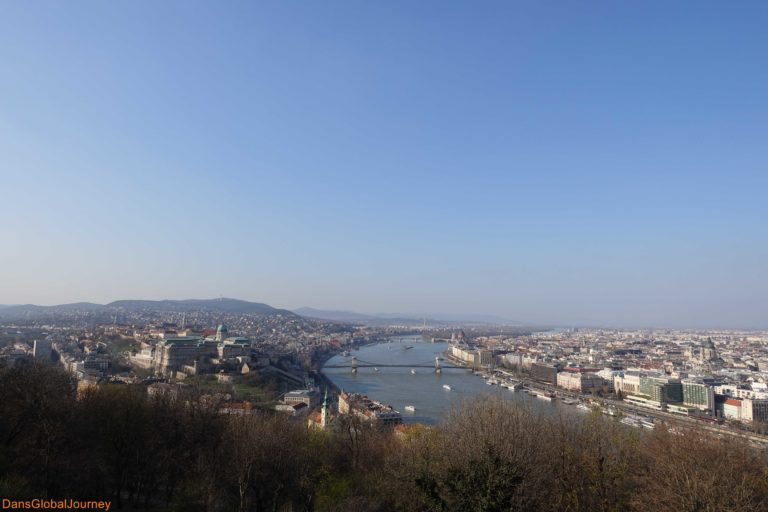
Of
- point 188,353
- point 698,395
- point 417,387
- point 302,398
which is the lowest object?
point 417,387

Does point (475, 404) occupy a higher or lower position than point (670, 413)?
higher

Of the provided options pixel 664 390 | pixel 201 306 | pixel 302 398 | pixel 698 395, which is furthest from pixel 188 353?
pixel 201 306

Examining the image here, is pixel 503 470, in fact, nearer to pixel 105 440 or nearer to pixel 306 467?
pixel 306 467

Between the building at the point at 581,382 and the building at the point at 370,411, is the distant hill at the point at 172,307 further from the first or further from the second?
the building at the point at 370,411

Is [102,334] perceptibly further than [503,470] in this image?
Yes

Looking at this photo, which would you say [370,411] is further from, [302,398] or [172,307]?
[172,307]

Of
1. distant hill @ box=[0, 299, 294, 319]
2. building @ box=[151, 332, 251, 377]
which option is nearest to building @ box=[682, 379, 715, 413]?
building @ box=[151, 332, 251, 377]

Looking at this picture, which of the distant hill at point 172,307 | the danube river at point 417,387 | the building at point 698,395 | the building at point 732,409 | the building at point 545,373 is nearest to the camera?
the danube river at point 417,387

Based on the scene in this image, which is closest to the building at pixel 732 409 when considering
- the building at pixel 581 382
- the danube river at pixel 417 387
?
the building at pixel 581 382

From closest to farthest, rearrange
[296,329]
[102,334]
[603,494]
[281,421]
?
[603,494] → [281,421] → [102,334] → [296,329]

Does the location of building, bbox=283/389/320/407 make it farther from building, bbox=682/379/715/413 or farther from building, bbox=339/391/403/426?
building, bbox=682/379/715/413

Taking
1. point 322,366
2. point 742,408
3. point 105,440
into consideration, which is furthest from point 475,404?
point 322,366
